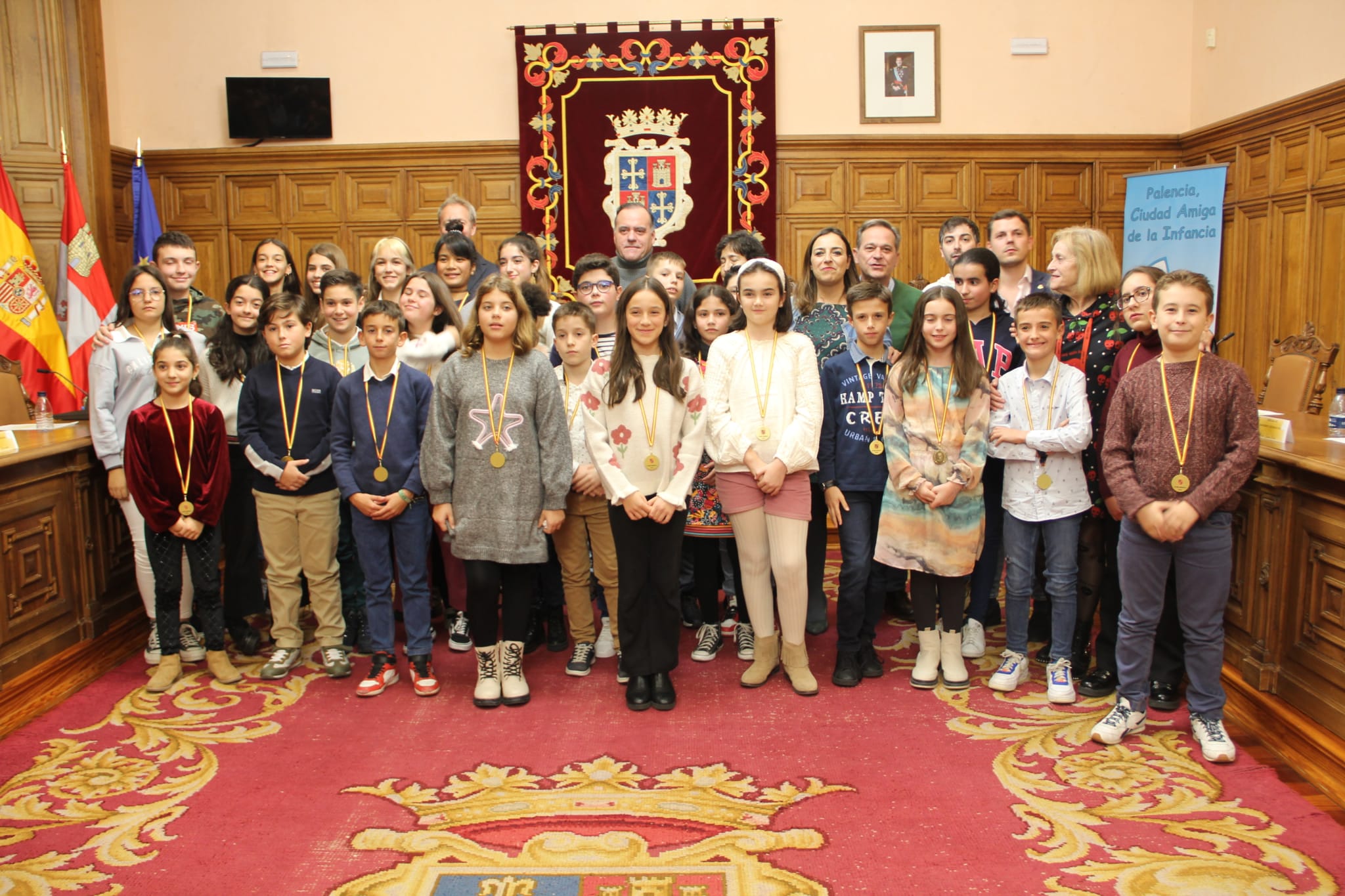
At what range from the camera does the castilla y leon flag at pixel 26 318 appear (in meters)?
5.14

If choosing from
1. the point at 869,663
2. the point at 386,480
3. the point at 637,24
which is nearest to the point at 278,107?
the point at 637,24

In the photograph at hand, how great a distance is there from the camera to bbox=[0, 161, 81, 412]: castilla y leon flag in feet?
16.9

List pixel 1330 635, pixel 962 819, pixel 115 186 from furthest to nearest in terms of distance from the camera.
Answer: pixel 115 186 → pixel 1330 635 → pixel 962 819

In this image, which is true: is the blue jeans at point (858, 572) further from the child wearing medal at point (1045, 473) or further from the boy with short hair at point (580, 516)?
the boy with short hair at point (580, 516)

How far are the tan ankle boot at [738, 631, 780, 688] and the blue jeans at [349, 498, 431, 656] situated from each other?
3.49ft

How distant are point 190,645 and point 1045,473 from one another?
3025 millimetres

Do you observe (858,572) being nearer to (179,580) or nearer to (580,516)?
(580,516)

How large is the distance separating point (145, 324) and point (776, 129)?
452 centimetres

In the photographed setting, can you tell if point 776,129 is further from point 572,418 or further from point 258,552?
point 258,552

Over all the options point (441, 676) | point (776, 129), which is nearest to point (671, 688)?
point (441, 676)

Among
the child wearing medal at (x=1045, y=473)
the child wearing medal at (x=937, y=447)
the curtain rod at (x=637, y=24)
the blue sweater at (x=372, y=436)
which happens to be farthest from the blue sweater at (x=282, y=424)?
the curtain rod at (x=637, y=24)

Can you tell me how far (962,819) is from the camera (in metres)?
2.36

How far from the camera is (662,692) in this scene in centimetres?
311

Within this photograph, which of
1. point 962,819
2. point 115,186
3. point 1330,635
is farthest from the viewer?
point 115,186
